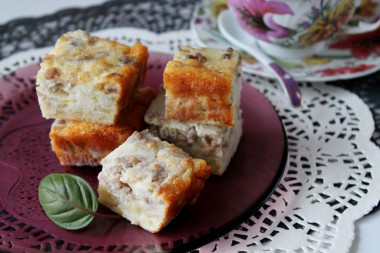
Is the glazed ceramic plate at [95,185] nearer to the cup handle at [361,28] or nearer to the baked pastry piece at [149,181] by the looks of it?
the baked pastry piece at [149,181]

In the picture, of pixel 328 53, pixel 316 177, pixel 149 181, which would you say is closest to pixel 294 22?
pixel 328 53

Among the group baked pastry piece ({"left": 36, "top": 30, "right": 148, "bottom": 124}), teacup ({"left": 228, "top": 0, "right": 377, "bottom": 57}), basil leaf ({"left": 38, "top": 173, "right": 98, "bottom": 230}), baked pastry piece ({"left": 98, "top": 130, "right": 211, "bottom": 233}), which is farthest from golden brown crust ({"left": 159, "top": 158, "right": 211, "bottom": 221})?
teacup ({"left": 228, "top": 0, "right": 377, "bottom": 57})

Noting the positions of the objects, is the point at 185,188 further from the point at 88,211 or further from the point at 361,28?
the point at 361,28

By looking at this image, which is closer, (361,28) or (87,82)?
(87,82)

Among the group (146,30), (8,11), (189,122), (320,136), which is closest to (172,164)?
(189,122)

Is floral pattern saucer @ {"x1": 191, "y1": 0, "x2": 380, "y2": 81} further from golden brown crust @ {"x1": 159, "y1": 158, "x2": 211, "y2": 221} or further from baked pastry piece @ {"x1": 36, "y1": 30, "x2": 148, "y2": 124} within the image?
golden brown crust @ {"x1": 159, "y1": 158, "x2": 211, "y2": 221}

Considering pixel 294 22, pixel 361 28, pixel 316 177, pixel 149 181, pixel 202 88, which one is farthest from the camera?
pixel 361 28

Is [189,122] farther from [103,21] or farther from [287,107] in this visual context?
[103,21]
